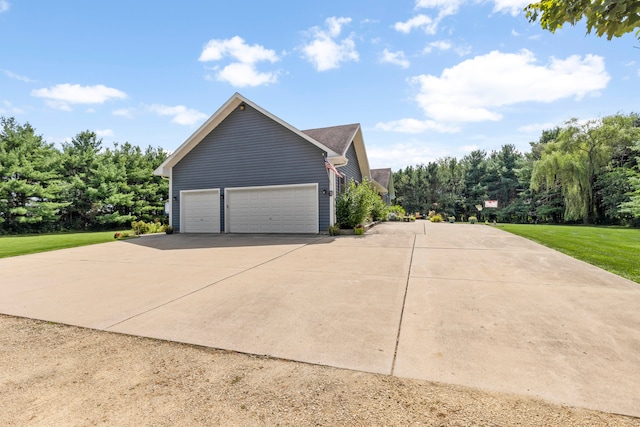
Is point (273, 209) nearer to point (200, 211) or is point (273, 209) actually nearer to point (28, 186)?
point (200, 211)

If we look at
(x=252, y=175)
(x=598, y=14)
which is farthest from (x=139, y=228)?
(x=598, y=14)

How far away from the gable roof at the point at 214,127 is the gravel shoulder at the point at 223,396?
10.8 meters

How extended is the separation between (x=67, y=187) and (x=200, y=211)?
1443cm

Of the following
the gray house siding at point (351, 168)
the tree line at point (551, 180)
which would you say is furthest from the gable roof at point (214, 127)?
the tree line at point (551, 180)

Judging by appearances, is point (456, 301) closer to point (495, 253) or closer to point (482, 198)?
point (495, 253)

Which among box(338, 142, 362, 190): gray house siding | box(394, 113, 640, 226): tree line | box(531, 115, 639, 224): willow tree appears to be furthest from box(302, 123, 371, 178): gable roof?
box(531, 115, 639, 224): willow tree

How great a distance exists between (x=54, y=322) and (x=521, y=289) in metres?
6.52

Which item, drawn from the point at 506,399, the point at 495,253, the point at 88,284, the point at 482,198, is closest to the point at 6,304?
the point at 88,284

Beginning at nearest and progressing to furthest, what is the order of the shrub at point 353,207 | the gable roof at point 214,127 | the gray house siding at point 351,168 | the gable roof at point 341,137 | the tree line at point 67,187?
the shrub at point 353,207 < the gable roof at point 214,127 < the gable roof at point 341,137 < the gray house siding at point 351,168 < the tree line at point 67,187

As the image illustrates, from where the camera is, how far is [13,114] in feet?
82.6

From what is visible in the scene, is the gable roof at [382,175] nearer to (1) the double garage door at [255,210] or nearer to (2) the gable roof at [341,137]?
(2) the gable roof at [341,137]

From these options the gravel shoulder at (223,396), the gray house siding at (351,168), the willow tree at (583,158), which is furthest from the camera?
the willow tree at (583,158)

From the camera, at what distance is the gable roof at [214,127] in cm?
1297

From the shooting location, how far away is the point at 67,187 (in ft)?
70.8
